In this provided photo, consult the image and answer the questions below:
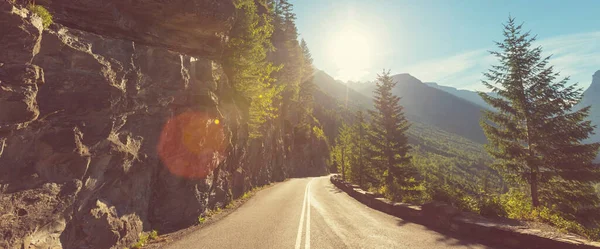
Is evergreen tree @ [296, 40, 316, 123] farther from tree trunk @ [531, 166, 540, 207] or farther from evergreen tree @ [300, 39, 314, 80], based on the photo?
tree trunk @ [531, 166, 540, 207]

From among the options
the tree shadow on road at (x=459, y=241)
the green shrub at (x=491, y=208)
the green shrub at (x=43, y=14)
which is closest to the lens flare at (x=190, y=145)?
the green shrub at (x=43, y=14)

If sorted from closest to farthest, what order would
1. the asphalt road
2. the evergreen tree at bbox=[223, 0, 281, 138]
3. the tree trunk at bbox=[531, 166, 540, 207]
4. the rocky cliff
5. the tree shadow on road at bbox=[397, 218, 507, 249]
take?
1. the rocky cliff
2. the tree shadow on road at bbox=[397, 218, 507, 249]
3. the asphalt road
4. the tree trunk at bbox=[531, 166, 540, 207]
5. the evergreen tree at bbox=[223, 0, 281, 138]

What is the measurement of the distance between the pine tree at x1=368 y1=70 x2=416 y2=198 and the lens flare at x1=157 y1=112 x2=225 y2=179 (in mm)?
20813

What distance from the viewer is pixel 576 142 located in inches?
637

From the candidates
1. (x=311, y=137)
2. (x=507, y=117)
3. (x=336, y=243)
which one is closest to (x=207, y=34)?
(x=336, y=243)

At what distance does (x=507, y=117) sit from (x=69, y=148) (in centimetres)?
2235

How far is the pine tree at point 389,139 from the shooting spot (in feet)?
94.3

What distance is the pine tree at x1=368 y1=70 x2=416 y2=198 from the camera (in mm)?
28734

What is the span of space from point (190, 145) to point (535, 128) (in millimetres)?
20567

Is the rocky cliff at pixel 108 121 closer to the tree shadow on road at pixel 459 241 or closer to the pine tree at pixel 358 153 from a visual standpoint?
the tree shadow on road at pixel 459 241

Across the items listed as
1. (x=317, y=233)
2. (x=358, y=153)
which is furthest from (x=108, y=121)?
(x=358, y=153)

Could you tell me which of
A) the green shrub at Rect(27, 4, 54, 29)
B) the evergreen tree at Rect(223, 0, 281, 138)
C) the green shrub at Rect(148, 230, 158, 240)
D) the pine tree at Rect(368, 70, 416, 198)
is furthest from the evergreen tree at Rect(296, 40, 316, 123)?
the green shrub at Rect(27, 4, 54, 29)

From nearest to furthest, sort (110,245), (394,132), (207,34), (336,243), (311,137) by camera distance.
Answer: (110,245) < (336,243) < (207,34) < (394,132) < (311,137)

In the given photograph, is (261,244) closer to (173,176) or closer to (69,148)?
(173,176)
